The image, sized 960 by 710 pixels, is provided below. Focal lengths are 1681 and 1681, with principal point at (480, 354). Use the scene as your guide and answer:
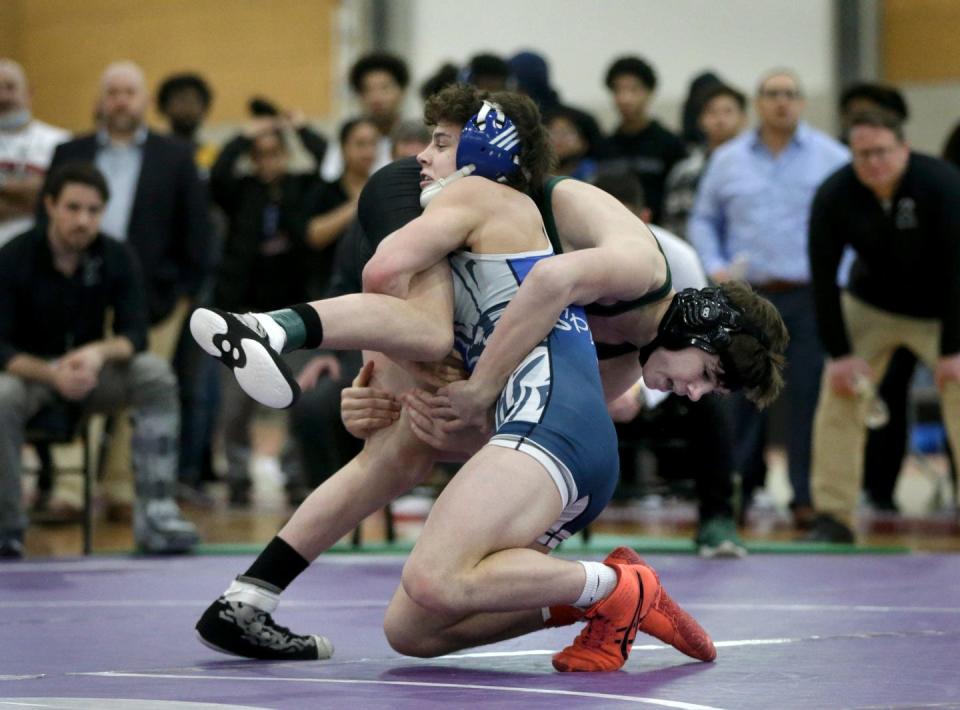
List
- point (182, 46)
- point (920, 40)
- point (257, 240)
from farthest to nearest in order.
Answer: point (182, 46) → point (920, 40) → point (257, 240)

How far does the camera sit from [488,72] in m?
7.73

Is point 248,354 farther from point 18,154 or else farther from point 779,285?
point 18,154

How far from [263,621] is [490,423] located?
0.67m

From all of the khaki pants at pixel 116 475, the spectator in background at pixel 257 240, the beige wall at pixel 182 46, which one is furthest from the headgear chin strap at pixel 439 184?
the beige wall at pixel 182 46

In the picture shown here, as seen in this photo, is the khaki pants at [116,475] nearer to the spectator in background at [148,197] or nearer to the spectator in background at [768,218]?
the spectator in background at [148,197]

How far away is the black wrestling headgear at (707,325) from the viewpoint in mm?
3633

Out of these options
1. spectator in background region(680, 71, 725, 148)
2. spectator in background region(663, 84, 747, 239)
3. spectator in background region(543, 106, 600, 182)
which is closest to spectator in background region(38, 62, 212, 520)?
spectator in background region(543, 106, 600, 182)

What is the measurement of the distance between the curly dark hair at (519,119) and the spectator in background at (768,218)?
12.0 feet

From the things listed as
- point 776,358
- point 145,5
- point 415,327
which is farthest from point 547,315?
point 145,5

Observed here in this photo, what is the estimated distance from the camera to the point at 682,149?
8.55 metres

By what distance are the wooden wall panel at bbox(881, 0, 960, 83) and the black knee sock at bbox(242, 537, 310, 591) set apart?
8.93 meters

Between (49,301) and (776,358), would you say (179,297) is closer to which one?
(49,301)

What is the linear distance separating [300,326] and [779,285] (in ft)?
14.6

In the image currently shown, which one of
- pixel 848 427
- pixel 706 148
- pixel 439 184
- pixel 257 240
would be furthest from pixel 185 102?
pixel 439 184
